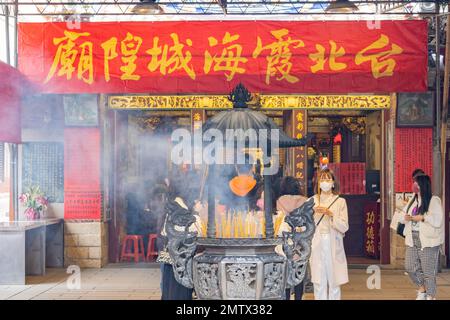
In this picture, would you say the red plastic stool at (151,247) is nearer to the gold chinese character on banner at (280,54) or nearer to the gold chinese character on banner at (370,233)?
the gold chinese character on banner at (280,54)

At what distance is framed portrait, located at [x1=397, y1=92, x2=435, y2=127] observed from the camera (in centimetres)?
1336

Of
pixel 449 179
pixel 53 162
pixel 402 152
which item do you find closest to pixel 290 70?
pixel 402 152

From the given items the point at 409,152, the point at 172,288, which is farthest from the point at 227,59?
the point at 172,288

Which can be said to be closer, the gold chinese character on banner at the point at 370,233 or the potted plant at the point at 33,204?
the potted plant at the point at 33,204

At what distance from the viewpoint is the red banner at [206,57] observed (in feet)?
41.7

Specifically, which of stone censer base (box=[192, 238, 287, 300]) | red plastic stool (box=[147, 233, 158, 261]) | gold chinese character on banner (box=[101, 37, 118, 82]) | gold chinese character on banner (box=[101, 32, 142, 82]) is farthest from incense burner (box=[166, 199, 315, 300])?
red plastic stool (box=[147, 233, 158, 261])

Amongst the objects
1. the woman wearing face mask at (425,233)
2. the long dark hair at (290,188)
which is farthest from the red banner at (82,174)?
the woman wearing face mask at (425,233)

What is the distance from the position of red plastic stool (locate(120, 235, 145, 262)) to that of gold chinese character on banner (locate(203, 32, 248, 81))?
3847 mm

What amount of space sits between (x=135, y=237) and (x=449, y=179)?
6.33 metres

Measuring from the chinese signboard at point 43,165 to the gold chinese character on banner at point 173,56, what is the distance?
285 centimetres

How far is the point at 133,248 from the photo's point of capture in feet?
48.3

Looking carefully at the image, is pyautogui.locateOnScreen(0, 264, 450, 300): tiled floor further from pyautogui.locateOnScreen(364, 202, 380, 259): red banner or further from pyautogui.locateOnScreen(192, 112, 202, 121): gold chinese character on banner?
pyautogui.locateOnScreen(192, 112, 202, 121): gold chinese character on banner

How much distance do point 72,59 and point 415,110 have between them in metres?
6.46
